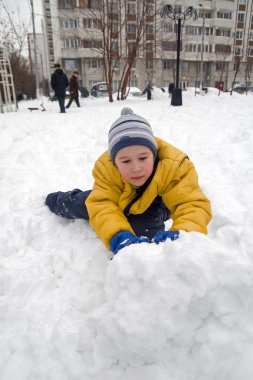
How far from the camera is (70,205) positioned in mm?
2215

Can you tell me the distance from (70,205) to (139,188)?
0.73m

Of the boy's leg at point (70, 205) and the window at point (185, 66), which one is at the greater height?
the window at point (185, 66)

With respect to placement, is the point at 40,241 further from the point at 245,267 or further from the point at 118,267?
the point at 245,267

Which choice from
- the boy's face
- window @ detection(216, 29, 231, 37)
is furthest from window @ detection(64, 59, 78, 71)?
the boy's face

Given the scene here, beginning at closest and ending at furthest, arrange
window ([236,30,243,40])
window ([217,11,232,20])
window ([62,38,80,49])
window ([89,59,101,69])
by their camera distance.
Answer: window ([62,38,80,49]) < window ([89,59,101,69]) < window ([217,11,232,20]) < window ([236,30,243,40])

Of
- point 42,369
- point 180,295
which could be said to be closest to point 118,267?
point 180,295

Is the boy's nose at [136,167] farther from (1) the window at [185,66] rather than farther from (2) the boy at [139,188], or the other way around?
(1) the window at [185,66]

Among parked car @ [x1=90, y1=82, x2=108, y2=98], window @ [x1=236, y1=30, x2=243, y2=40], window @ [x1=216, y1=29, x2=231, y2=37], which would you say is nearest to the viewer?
parked car @ [x1=90, y1=82, x2=108, y2=98]

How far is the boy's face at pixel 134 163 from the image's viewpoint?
155 cm

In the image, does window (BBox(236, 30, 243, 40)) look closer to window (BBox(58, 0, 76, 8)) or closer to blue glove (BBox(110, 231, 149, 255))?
window (BBox(58, 0, 76, 8))

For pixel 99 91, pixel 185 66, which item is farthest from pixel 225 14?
pixel 99 91

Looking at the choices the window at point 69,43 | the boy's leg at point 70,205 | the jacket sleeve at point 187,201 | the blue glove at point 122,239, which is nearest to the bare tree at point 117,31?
the boy's leg at point 70,205

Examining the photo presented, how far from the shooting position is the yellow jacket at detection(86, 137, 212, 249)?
146 cm

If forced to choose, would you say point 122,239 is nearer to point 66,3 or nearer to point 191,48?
point 66,3
